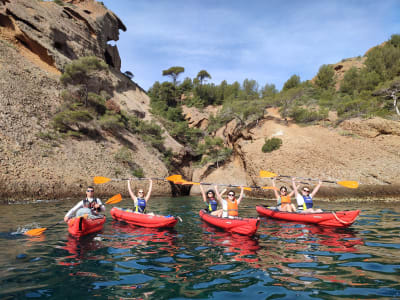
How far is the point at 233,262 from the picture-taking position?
5840mm

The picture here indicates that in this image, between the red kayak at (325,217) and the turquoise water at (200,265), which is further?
the red kayak at (325,217)

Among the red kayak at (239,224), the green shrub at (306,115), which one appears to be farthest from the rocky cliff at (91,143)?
the red kayak at (239,224)

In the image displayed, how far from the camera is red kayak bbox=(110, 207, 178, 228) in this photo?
975 cm

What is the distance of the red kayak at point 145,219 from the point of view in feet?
32.0

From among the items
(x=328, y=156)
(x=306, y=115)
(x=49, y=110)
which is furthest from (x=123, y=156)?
(x=306, y=115)

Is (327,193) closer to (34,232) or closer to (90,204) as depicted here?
(90,204)

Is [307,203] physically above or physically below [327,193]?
above

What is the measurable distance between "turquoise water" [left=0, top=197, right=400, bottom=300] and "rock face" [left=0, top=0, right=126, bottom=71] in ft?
91.5

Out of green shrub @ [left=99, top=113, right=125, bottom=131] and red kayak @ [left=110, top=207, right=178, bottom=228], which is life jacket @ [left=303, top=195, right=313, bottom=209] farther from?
green shrub @ [left=99, top=113, right=125, bottom=131]

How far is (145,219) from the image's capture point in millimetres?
10203

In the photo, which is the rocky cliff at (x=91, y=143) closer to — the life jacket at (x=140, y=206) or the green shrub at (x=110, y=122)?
the green shrub at (x=110, y=122)

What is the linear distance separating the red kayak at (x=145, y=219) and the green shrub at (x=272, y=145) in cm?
2100

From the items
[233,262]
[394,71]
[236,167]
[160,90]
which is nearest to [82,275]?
[233,262]

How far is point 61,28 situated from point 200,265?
1557 inches
